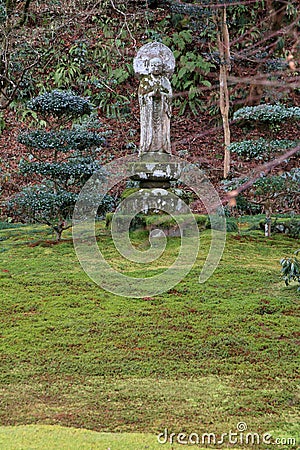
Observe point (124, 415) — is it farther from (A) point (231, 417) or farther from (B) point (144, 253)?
(B) point (144, 253)

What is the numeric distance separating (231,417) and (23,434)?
0.94m

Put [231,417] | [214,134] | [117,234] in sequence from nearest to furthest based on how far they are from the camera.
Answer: [231,417] → [117,234] → [214,134]

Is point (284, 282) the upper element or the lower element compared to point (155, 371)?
upper

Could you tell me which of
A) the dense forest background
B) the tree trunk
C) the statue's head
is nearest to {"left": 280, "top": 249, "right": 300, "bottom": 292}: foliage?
the statue's head

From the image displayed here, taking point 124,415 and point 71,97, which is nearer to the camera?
point 124,415

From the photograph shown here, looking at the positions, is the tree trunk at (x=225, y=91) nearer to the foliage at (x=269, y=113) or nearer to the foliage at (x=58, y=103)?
the foliage at (x=269, y=113)

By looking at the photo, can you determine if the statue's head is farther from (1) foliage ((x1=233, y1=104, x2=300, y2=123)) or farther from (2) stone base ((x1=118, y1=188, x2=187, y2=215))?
(2) stone base ((x1=118, y1=188, x2=187, y2=215))

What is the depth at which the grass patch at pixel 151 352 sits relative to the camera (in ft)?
9.21

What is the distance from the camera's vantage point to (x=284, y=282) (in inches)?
195

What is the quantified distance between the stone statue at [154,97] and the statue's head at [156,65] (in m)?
0.02

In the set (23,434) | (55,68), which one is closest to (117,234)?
(23,434)

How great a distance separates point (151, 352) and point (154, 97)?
3.87 metres

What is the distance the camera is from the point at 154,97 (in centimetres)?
677

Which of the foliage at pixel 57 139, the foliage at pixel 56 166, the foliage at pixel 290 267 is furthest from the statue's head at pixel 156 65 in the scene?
the foliage at pixel 290 267
